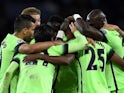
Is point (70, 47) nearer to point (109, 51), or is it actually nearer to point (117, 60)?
point (109, 51)

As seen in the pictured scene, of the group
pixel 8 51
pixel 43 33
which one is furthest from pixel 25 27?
pixel 43 33

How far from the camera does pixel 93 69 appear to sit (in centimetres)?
562

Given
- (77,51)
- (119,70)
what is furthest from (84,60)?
(119,70)

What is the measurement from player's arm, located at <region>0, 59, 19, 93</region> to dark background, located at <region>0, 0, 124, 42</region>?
16.1ft

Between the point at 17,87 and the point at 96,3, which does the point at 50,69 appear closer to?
the point at 17,87

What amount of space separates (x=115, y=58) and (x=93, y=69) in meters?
0.36

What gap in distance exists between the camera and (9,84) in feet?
18.4

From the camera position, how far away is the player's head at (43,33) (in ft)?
18.3

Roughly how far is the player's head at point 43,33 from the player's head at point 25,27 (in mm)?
310

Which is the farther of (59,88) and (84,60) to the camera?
(59,88)

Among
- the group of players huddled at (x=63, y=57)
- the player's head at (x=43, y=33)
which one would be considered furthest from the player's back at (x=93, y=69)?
the player's head at (x=43, y=33)

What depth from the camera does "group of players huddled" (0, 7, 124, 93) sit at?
5500 millimetres

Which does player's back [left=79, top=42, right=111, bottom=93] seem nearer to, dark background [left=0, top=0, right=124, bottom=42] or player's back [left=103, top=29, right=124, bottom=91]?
player's back [left=103, top=29, right=124, bottom=91]

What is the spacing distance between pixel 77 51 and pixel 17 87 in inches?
27.2
